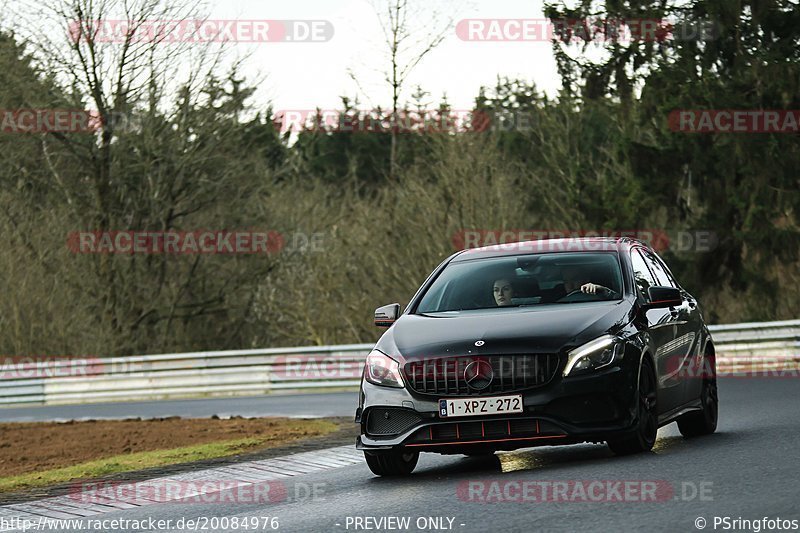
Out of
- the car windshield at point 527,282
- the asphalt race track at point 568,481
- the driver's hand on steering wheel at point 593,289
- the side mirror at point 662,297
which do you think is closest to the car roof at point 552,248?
the car windshield at point 527,282

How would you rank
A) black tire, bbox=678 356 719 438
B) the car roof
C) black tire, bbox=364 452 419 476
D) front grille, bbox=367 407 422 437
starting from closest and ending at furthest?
front grille, bbox=367 407 422 437 < black tire, bbox=364 452 419 476 < the car roof < black tire, bbox=678 356 719 438

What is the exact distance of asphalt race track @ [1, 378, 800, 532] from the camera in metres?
7.19

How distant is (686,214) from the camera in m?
32.2

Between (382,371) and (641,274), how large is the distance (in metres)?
2.69

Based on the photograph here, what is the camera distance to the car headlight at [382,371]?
30.7 feet

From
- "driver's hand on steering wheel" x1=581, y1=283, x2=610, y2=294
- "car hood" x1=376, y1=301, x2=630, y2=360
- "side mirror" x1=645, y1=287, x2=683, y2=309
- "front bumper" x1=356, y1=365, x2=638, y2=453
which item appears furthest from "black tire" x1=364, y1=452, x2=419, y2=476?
"side mirror" x1=645, y1=287, x2=683, y2=309

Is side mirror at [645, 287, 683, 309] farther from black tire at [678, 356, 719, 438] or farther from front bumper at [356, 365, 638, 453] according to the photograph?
black tire at [678, 356, 719, 438]

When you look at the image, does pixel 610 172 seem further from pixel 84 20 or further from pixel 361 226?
pixel 84 20

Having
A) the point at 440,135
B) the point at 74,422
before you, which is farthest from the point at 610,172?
the point at 74,422

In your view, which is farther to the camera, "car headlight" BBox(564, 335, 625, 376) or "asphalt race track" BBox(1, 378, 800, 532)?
"car headlight" BBox(564, 335, 625, 376)

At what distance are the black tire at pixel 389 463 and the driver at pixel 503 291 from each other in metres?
1.39

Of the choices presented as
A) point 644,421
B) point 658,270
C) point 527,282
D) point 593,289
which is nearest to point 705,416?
point 658,270

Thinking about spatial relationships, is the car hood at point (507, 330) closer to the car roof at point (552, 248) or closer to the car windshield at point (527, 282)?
the car windshield at point (527, 282)

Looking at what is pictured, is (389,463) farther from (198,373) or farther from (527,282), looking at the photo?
(198,373)
